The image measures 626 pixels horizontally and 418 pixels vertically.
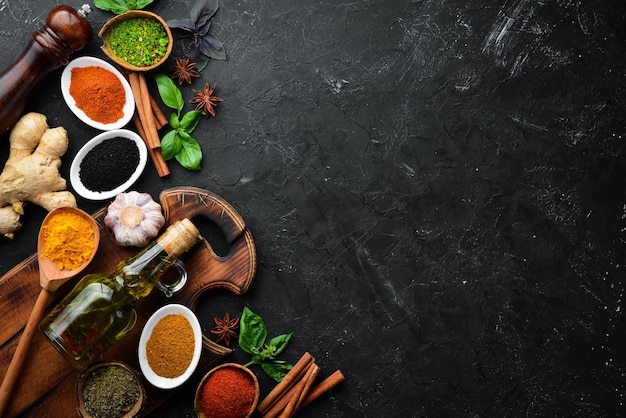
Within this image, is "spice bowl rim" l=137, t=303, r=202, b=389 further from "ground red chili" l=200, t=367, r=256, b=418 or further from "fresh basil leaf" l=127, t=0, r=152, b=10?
"fresh basil leaf" l=127, t=0, r=152, b=10

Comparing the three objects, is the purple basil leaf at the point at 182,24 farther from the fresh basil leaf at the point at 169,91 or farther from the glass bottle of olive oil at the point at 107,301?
the glass bottle of olive oil at the point at 107,301

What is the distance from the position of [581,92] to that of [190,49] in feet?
6.61

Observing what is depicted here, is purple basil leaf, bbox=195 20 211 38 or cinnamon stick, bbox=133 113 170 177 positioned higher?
purple basil leaf, bbox=195 20 211 38

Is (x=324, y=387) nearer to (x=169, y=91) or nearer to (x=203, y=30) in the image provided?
(x=169, y=91)

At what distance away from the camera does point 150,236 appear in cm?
327

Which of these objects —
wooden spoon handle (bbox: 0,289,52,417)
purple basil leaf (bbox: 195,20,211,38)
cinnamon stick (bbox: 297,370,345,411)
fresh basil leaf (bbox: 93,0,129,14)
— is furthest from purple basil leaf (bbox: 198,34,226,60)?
cinnamon stick (bbox: 297,370,345,411)

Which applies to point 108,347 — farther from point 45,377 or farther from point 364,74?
point 364,74

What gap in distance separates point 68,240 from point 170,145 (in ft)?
2.26

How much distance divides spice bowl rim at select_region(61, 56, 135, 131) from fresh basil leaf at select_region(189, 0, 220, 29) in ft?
1.54

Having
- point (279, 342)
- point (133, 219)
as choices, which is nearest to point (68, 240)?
point (133, 219)

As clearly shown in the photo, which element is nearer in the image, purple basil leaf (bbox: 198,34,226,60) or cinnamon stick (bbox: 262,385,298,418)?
cinnamon stick (bbox: 262,385,298,418)

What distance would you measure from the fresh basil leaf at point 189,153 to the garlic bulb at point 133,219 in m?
0.31

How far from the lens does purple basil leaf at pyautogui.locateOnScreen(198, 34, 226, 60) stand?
3.58m

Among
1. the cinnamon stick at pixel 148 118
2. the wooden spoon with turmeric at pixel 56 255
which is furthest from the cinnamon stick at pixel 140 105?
the wooden spoon with turmeric at pixel 56 255
